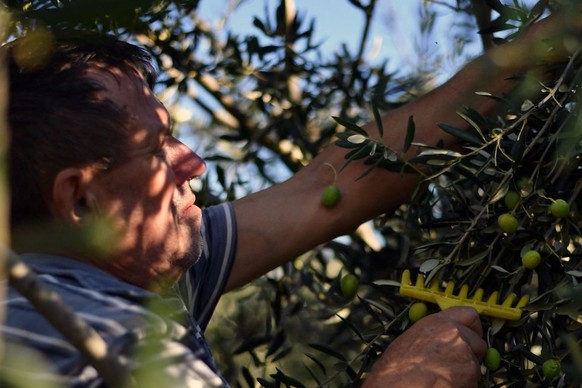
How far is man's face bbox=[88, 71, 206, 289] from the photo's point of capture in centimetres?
175

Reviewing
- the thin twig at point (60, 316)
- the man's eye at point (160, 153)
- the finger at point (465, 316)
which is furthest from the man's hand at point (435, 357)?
the thin twig at point (60, 316)

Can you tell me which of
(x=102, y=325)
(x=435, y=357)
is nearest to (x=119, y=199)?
(x=102, y=325)

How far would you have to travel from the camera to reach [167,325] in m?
1.41

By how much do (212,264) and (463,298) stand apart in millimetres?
587

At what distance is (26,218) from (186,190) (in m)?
0.32

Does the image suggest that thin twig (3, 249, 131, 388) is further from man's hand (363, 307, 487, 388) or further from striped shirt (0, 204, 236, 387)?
man's hand (363, 307, 487, 388)

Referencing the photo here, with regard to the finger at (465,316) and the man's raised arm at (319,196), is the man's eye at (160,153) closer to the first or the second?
the man's raised arm at (319,196)

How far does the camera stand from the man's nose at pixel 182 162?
1914 millimetres

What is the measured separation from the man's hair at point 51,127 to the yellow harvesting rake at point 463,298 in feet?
1.82

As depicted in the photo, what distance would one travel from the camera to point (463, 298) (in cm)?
180

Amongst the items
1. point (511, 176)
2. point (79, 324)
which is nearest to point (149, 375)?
point (79, 324)

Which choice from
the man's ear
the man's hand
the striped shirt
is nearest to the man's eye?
the man's ear

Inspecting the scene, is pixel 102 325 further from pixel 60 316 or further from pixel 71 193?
pixel 60 316

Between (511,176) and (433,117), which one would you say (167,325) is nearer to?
(511,176)
